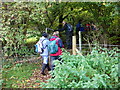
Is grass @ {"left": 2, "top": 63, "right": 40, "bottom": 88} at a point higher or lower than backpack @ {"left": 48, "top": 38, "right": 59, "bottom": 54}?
lower

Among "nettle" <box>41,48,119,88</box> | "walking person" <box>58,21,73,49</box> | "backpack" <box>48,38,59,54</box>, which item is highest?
"walking person" <box>58,21,73,49</box>

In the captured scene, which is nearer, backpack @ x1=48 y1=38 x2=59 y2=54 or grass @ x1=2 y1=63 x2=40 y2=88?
backpack @ x1=48 y1=38 x2=59 y2=54

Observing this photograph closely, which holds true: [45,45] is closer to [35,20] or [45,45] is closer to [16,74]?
[16,74]

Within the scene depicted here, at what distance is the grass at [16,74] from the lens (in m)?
5.94

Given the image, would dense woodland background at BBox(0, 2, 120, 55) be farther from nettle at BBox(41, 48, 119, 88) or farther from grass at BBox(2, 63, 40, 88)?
nettle at BBox(41, 48, 119, 88)

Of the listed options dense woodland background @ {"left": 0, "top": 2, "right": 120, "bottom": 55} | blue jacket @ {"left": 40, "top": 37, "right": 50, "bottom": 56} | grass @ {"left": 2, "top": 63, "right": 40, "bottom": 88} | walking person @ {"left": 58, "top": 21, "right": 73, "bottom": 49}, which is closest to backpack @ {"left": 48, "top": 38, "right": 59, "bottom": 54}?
blue jacket @ {"left": 40, "top": 37, "right": 50, "bottom": 56}

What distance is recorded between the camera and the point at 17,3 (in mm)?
7984

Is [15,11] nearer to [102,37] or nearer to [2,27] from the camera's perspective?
[2,27]

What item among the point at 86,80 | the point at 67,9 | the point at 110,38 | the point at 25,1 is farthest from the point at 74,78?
the point at 67,9

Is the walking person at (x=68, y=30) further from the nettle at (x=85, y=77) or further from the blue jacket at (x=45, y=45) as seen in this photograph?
the nettle at (x=85, y=77)

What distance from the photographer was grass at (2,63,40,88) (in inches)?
234

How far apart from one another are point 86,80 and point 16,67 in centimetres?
586

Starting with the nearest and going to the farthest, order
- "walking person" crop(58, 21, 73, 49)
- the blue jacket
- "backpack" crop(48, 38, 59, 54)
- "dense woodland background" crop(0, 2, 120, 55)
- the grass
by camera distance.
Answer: "backpack" crop(48, 38, 59, 54) < the grass < the blue jacket < "dense woodland background" crop(0, 2, 120, 55) < "walking person" crop(58, 21, 73, 49)

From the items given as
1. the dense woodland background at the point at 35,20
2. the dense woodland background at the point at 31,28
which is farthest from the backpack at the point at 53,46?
the dense woodland background at the point at 35,20
